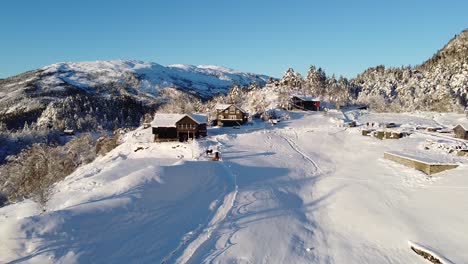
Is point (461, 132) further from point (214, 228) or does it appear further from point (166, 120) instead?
point (214, 228)

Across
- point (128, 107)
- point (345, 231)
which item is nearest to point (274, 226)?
point (345, 231)

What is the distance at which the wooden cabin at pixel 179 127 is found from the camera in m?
54.8

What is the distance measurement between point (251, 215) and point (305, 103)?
6258 centimetres

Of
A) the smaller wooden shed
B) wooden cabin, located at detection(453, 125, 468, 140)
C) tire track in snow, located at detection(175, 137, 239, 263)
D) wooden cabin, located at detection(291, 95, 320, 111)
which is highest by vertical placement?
wooden cabin, located at detection(291, 95, 320, 111)

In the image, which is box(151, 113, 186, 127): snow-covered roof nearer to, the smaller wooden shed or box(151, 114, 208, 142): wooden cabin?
box(151, 114, 208, 142): wooden cabin

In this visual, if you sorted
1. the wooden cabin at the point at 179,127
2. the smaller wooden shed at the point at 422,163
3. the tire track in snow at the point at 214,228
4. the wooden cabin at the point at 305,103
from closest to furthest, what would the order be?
the tire track in snow at the point at 214,228 < the smaller wooden shed at the point at 422,163 < the wooden cabin at the point at 179,127 < the wooden cabin at the point at 305,103

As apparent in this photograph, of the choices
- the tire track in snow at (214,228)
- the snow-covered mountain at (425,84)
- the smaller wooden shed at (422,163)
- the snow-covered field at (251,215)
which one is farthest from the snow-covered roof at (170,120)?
the snow-covered mountain at (425,84)

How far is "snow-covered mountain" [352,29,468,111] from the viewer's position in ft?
326

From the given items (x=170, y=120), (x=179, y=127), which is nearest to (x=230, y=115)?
(x=179, y=127)

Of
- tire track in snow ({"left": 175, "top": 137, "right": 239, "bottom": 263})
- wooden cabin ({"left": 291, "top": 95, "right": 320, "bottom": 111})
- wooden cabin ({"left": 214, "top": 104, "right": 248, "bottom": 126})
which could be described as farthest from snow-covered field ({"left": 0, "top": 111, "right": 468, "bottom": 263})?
wooden cabin ({"left": 291, "top": 95, "right": 320, "bottom": 111})

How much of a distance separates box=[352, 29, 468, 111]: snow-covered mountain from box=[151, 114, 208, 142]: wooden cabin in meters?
62.6

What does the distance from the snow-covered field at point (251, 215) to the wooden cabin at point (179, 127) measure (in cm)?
1432

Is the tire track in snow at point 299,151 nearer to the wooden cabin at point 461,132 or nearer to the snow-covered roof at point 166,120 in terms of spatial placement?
the snow-covered roof at point 166,120

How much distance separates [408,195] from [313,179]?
9.24 m
